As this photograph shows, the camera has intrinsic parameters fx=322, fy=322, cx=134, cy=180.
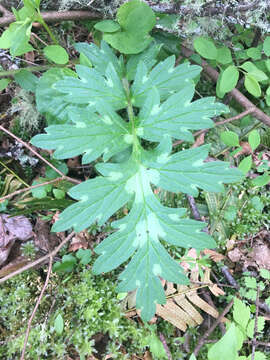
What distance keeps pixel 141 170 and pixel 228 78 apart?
64 centimetres

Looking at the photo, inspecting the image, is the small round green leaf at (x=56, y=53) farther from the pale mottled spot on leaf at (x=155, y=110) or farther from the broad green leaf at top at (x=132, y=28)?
the pale mottled spot on leaf at (x=155, y=110)

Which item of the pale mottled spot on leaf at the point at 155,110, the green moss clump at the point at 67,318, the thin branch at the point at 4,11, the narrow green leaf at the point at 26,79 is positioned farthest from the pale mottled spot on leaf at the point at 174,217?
the thin branch at the point at 4,11

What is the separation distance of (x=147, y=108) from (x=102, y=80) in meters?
0.25

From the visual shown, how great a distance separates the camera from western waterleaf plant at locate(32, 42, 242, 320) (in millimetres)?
1306

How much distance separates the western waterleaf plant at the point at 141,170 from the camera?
1.31 meters

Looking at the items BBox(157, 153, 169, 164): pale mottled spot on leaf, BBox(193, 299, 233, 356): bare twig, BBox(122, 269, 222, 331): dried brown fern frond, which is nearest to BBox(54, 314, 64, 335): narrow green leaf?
BBox(122, 269, 222, 331): dried brown fern frond

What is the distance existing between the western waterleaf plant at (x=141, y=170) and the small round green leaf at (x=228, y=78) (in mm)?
163

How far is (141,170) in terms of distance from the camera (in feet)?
4.73

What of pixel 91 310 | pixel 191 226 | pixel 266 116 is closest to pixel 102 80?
pixel 191 226

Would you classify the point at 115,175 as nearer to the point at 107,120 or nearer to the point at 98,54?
the point at 107,120

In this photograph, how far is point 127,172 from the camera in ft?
4.64

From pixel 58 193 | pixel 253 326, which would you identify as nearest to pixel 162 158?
pixel 58 193

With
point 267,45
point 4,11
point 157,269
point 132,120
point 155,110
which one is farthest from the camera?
point 4,11

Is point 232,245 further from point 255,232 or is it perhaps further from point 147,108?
point 147,108
